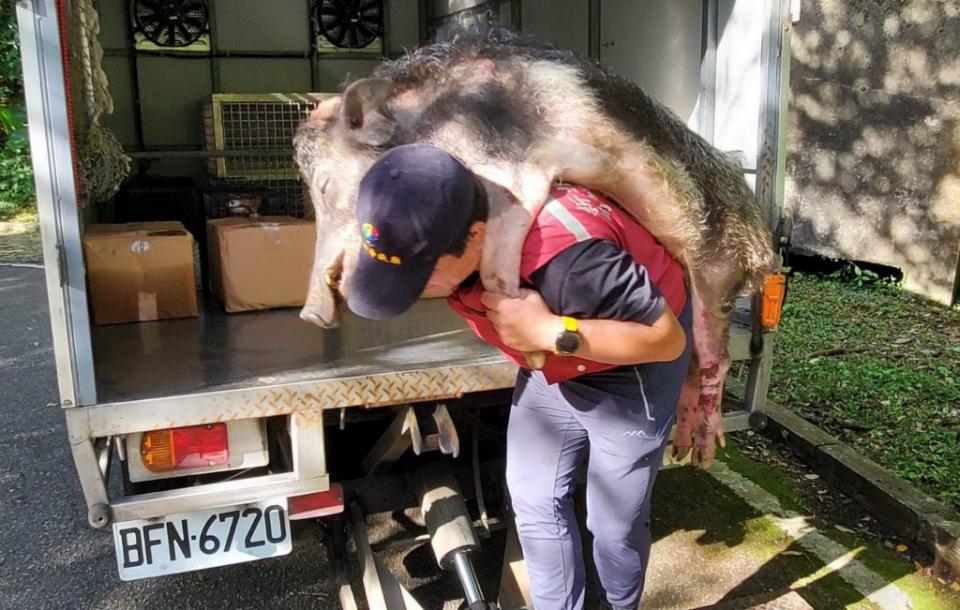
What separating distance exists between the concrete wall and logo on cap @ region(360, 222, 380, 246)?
6.48 metres

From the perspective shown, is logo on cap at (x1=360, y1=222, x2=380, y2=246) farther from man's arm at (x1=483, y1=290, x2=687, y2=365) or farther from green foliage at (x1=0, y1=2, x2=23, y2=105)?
green foliage at (x1=0, y1=2, x2=23, y2=105)

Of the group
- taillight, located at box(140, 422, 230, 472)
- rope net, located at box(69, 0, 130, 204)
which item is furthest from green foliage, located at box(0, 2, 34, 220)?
taillight, located at box(140, 422, 230, 472)

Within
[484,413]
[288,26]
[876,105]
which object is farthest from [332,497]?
[876,105]

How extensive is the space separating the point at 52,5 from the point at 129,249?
1333 millimetres

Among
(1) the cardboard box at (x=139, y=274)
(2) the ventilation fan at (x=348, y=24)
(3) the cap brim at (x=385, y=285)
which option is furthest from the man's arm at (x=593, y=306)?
(2) the ventilation fan at (x=348, y=24)

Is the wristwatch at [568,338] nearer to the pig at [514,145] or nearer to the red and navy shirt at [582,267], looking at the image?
the red and navy shirt at [582,267]

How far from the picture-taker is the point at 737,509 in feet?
12.9

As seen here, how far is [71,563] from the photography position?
3592 millimetres

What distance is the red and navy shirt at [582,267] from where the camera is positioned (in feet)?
5.84

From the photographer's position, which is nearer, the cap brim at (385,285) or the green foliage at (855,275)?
the cap brim at (385,285)

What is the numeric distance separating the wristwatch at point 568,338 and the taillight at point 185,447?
1173 mm

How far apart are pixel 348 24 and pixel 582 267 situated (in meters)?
4.24

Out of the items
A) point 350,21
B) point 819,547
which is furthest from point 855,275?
point 350,21

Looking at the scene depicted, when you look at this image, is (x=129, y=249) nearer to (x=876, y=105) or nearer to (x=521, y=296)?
(x=521, y=296)
